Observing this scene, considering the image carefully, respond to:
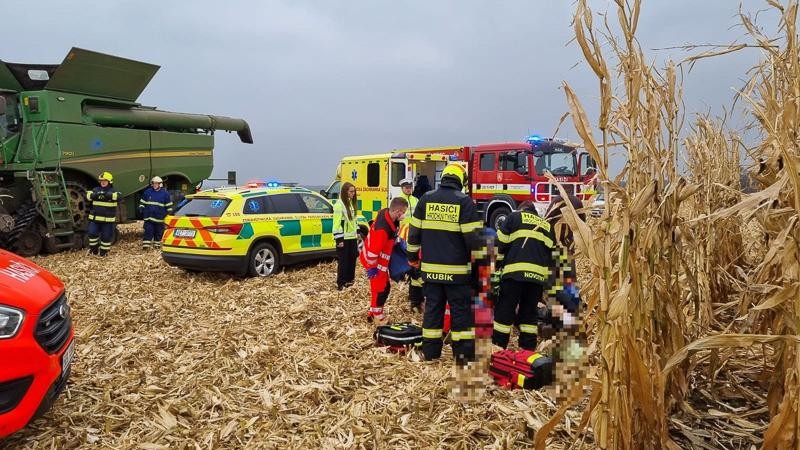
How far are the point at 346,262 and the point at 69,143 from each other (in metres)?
8.59

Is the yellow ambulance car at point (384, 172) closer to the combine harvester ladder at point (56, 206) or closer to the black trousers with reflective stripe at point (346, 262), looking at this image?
the combine harvester ladder at point (56, 206)

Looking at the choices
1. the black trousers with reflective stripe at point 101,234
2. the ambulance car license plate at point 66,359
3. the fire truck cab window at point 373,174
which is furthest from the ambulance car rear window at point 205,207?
the fire truck cab window at point 373,174

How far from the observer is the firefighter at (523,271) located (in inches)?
195

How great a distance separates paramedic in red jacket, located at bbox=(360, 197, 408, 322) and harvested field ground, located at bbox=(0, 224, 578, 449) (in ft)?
1.38

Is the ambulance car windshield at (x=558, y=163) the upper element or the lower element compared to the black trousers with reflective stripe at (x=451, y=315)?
upper

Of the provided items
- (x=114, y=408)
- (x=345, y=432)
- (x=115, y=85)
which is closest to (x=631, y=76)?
(x=345, y=432)

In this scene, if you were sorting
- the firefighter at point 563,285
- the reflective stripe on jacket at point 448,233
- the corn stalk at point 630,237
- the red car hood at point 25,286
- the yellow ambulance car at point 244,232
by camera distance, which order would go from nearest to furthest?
the corn stalk at point 630,237 < the red car hood at point 25,286 < the firefighter at point 563,285 < the reflective stripe on jacket at point 448,233 < the yellow ambulance car at point 244,232

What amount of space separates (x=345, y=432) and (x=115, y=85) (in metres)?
13.3

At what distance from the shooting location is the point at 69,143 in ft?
41.8

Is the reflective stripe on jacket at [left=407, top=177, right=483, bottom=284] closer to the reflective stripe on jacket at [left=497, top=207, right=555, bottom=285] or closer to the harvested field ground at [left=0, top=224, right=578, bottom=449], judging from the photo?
the reflective stripe on jacket at [left=497, top=207, right=555, bottom=285]

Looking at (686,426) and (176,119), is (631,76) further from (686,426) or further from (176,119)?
(176,119)

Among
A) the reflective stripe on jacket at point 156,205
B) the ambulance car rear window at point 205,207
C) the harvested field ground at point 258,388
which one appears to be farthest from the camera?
the reflective stripe on jacket at point 156,205

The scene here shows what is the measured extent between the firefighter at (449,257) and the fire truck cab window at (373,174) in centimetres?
1189

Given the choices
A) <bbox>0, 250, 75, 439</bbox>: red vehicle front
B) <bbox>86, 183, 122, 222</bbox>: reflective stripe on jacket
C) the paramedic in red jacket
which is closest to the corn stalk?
<bbox>0, 250, 75, 439</bbox>: red vehicle front
